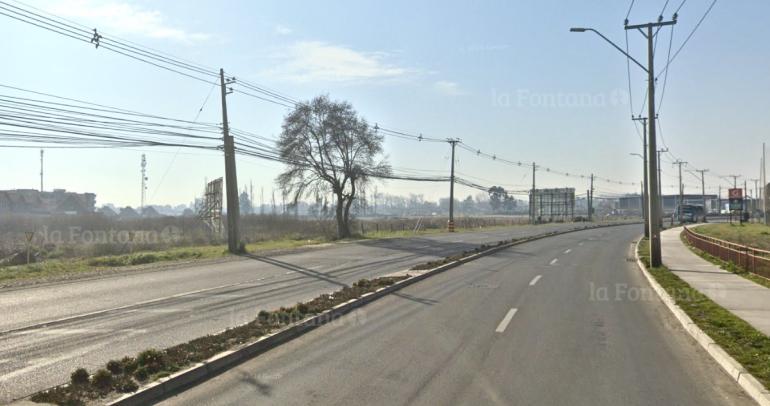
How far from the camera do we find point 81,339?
9.05m

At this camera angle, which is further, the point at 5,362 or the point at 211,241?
the point at 211,241

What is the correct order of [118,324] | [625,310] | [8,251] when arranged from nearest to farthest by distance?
[118,324], [625,310], [8,251]

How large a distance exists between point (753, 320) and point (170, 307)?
11.7m

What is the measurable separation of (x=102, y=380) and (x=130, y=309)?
6107mm

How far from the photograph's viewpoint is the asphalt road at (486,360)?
20.3ft

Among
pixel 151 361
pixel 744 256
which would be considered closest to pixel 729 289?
pixel 744 256

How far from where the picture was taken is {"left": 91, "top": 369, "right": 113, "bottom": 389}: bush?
20.3 ft

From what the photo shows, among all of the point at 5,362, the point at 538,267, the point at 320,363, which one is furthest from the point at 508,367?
the point at 538,267

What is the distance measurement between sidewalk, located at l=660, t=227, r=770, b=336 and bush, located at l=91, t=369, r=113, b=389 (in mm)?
9917

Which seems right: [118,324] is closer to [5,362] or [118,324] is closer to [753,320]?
[5,362]

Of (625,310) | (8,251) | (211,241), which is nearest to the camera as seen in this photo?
(625,310)

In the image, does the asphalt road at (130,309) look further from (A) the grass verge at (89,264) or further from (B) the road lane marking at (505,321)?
(B) the road lane marking at (505,321)

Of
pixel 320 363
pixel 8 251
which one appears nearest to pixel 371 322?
pixel 320 363

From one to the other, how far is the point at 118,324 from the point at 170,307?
184 cm
